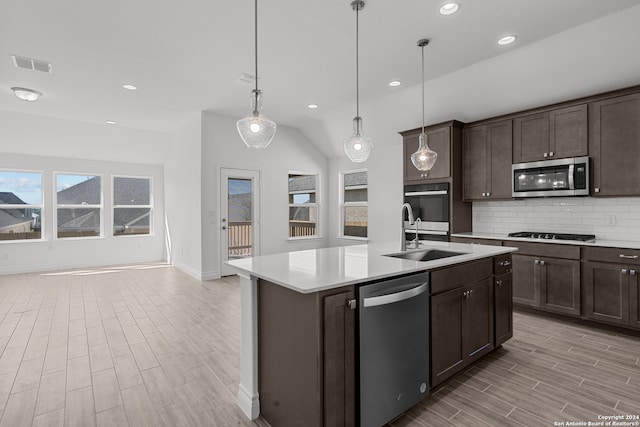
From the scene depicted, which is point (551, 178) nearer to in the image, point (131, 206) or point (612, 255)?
point (612, 255)

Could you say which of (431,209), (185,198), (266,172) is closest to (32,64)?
(185,198)

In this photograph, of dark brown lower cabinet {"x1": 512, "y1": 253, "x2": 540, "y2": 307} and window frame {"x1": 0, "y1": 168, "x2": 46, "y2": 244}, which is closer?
dark brown lower cabinet {"x1": 512, "y1": 253, "x2": 540, "y2": 307}

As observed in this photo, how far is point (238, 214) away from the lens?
20.6 ft

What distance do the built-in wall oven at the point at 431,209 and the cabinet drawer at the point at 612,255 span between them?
5.24 feet

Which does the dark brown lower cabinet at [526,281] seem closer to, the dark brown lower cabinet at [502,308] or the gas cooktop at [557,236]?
the gas cooktop at [557,236]

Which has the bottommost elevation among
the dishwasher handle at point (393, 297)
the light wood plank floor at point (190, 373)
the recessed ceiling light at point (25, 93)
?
the light wood plank floor at point (190, 373)

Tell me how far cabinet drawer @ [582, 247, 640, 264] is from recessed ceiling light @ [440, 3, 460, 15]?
8.89ft

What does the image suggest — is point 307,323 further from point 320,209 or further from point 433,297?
point 320,209

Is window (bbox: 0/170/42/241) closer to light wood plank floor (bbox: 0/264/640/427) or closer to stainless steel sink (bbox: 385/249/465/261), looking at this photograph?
light wood plank floor (bbox: 0/264/640/427)

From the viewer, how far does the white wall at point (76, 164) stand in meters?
6.10

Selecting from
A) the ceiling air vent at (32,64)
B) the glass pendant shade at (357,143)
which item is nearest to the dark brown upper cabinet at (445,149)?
the glass pendant shade at (357,143)

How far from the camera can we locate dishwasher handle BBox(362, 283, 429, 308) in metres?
1.73

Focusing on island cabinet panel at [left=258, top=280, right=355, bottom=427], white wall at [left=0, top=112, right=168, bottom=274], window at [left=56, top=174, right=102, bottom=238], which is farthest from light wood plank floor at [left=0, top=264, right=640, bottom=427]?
window at [left=56, top=174, right=102, bottom=238]

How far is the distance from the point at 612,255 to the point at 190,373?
404cm
